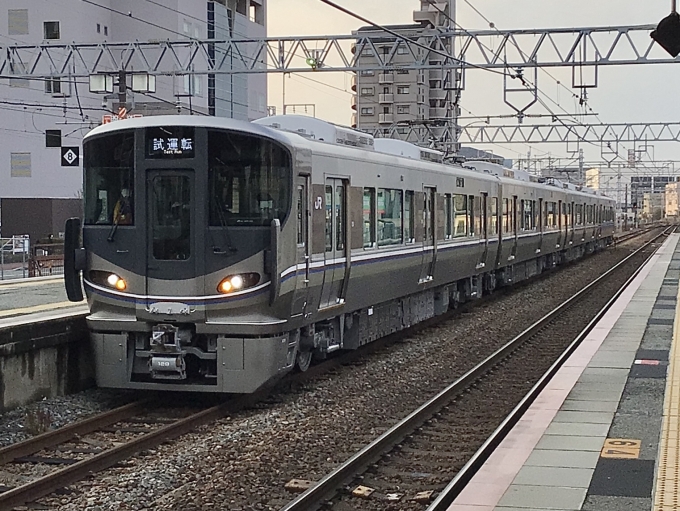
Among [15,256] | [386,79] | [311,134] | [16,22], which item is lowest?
[15,256]

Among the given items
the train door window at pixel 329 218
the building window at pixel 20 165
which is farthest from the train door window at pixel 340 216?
the building window at pixel 20 165

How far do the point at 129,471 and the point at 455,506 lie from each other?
2.86 meters

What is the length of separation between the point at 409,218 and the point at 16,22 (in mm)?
36034

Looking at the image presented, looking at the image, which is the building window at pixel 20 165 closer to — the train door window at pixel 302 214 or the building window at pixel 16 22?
the building window at pixel 16 22

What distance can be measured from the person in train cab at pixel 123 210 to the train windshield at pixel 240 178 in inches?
33.8

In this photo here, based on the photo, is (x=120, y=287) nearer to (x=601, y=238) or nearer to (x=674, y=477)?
(x=674, y=477)

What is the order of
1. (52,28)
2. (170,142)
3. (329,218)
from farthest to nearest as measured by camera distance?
(52,28) → (329,218) → (170,142)

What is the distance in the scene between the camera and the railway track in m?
7.56

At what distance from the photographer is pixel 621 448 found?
793 centimetres

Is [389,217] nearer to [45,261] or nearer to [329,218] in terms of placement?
[329,218]

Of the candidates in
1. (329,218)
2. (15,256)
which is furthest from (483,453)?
(15,256)

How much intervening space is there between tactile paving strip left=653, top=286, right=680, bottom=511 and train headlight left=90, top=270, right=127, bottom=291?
526 cm

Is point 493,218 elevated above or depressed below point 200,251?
above

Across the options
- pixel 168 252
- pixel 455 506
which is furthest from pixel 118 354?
pixel 455 506
